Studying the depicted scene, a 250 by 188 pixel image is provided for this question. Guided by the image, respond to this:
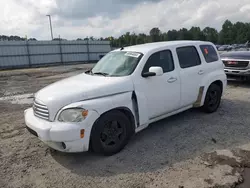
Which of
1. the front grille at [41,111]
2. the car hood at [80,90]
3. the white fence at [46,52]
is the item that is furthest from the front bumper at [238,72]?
the white fence at [46,52]

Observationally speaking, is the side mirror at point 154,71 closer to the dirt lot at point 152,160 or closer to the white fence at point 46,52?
the dirt lot at point 152,160

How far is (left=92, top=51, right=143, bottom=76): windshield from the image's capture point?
3.95 meters

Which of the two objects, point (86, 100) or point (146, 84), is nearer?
point (86, 100)

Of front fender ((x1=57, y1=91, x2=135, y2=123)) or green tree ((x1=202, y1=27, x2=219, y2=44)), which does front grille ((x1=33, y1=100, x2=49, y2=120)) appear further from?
green tree ((x1=202, y1=27, x2=219, y2=44))

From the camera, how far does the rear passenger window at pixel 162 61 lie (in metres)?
4.08

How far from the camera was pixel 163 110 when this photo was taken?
4.24m

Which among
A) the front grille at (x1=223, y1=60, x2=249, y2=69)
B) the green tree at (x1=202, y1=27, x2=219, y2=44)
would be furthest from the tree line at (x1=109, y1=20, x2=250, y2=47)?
the front grille at (x1=223, y1=60, x2=249, y2=69)

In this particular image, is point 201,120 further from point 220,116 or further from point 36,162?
point 36,162

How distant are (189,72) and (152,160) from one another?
2155 mm

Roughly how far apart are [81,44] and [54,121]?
82.5 feet

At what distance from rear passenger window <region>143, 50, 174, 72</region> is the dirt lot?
4.28ft

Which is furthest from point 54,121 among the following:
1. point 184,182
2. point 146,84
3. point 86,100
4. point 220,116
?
point 220,116

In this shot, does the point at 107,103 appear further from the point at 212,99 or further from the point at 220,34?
the point at 220,34

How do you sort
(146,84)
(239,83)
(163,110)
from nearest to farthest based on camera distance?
1. (146,84)
2. (163,110)
3. (239,83)
